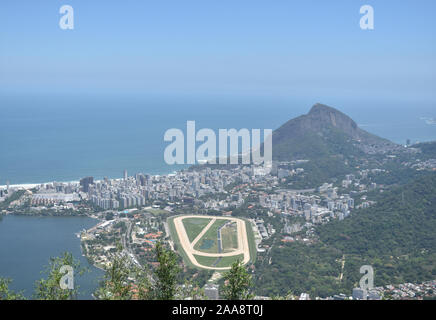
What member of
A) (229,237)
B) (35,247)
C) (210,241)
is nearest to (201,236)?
(210,241)

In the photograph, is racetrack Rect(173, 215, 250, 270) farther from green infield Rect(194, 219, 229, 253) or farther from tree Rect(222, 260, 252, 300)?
tree Rect(222, 260, 252, 300)

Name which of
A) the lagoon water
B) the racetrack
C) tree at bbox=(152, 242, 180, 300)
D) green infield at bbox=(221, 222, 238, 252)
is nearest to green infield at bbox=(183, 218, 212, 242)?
the racetrack

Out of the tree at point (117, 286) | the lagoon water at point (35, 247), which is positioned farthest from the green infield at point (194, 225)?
the tree at point (117, 286)

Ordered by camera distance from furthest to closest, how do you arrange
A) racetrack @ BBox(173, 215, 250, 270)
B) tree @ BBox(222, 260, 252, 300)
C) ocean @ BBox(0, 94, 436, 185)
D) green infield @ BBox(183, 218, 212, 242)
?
ocean @ BBox(0, 94, 436, 185) < green infield @ BBox(183, 218, 212, 242) < racetrack @ BBox(173, 215, 250, 270) < tree @ BBox(222, 260, 252, 300)

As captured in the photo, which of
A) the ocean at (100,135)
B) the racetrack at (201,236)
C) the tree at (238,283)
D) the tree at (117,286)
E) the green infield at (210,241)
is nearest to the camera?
the tree at (117,286)

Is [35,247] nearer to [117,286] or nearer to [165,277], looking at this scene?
[117,286]

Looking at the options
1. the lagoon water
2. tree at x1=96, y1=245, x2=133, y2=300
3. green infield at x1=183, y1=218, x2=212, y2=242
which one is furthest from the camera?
green infield at x1=183, y1=218, x2=212, y2=242

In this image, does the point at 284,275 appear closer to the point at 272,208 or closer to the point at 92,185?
the point at 272,208

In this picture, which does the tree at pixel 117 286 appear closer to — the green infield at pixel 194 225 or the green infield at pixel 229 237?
the green infield at pixel 229 237
